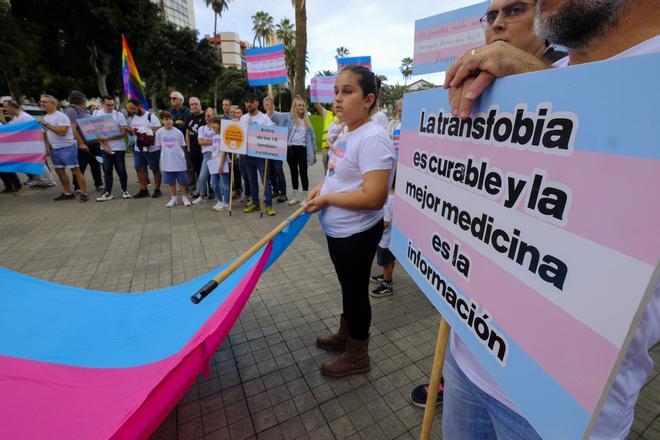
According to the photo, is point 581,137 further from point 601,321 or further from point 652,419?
point 652,419

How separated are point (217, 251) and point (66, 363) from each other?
119 inches

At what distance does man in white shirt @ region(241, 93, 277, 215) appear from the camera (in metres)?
6.16

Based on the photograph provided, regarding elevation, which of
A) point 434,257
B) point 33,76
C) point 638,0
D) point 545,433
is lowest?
point 545,433

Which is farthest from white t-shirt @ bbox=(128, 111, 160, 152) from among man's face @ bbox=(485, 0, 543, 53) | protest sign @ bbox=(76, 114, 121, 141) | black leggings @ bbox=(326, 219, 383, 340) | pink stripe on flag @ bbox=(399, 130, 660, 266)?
pink stripe on flag @ bbox=(399, 130, 660, 266)

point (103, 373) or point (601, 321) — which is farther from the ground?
point (601, 321)

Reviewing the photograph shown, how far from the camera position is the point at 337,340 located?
8.39 ft

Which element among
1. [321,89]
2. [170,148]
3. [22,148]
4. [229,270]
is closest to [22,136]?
[22,148]

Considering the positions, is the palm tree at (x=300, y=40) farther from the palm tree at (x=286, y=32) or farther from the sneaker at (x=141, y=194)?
the palm tree at (x=286, y=32)

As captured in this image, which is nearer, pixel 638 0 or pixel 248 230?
pixel 638 0

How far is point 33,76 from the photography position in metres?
21.4

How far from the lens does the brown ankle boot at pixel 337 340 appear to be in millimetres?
2557

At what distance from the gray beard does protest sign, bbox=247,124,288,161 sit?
550cm

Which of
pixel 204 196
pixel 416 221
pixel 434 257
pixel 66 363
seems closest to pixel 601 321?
pixel 434 257

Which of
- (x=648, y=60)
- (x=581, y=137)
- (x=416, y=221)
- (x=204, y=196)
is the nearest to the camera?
(x=648, y=60)
